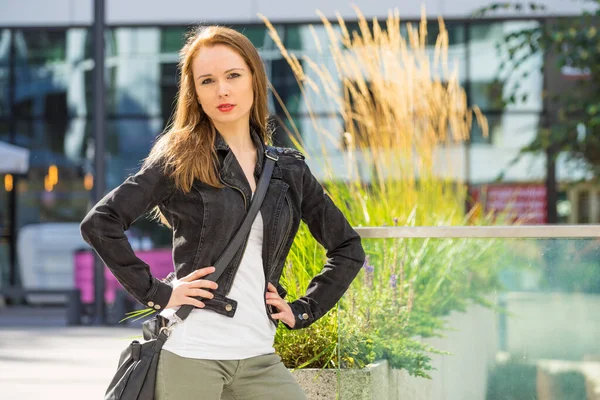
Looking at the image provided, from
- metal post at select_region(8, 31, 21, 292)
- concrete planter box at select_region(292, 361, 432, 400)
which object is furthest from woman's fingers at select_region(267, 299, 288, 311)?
metal post at select_region(8, 31, 21, 292)

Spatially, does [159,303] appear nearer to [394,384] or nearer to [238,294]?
[238,294]

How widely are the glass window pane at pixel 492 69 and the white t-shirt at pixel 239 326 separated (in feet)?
27.8

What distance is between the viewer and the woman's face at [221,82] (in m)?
2.12

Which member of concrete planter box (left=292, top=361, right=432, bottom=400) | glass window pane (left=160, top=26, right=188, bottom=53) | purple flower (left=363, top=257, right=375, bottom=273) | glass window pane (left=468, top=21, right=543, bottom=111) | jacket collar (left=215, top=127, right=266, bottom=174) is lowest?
concrete planter box (left=292, top=361, right=432, bottom=400)

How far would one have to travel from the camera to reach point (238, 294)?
202 cm

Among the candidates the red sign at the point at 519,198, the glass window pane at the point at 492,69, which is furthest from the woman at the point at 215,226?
the glass window pane at the point at 492,69

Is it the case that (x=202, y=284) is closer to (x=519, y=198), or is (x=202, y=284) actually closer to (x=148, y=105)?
(x=519, y=198)

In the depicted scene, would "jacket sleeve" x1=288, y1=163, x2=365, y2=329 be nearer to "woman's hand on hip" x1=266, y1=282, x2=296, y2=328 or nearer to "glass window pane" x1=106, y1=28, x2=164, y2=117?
"woman's hand on hip" x1=266, y1=282, x2=296, y2=328

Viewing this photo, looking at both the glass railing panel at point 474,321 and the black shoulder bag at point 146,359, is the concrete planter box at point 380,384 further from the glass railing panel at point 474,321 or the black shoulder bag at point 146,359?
the black shoulder bag at point 146,359

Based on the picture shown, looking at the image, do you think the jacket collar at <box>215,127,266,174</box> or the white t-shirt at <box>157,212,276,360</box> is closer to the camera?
the white t-shirt at <box>157,212,276,360</box>

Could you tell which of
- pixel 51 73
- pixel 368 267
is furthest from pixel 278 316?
pixel 51 73

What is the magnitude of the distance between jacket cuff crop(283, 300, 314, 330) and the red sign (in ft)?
25.9

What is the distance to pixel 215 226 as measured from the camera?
79.2 inches

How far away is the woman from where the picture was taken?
77.4 inches
